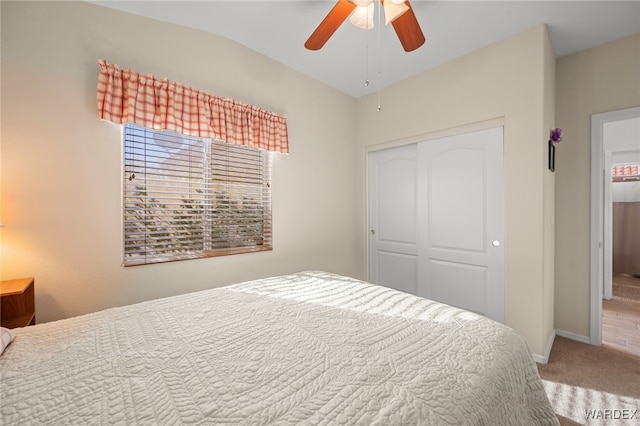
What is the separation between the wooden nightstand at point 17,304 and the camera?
1423 millimetres

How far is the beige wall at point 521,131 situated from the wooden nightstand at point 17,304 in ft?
10.6

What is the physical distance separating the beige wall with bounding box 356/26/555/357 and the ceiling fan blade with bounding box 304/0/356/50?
5.08 ft

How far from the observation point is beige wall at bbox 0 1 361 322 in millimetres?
1594

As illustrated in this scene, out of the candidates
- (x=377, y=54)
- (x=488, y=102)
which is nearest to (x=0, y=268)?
(x=377, y=54)

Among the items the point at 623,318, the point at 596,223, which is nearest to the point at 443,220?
the point at 596,223

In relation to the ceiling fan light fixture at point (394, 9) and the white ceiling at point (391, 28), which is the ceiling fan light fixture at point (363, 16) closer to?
the ceiling fan light fixture at point (394, 9)

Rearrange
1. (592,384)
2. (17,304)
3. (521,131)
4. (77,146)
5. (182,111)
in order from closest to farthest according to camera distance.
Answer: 1. (17,304)
2. (77,146)
3. (592,384)
4. (182,111)
5. (521,131)

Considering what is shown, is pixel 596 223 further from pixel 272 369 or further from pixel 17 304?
pixel 17 304

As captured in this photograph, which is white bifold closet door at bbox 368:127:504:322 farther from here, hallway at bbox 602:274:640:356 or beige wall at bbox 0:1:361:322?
beige wall at bbox 0:1:361:322

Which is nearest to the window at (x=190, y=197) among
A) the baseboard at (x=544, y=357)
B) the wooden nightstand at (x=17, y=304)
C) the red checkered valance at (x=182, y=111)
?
the red checkered valance at (x=182, y=111)

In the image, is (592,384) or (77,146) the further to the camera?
(592,384)

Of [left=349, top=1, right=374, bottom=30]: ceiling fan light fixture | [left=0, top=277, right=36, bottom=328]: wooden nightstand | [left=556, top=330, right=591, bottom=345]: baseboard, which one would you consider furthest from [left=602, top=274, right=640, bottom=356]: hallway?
[left=0, top=277, right=36, bottom=328]: wooden nightstand

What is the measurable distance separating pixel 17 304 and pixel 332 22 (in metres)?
2.32

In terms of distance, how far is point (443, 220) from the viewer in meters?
2.76
